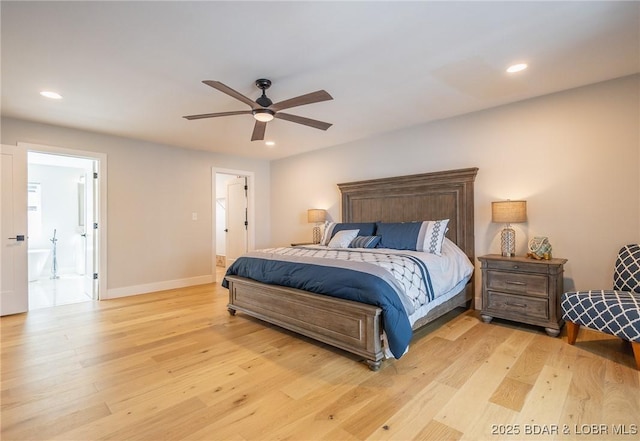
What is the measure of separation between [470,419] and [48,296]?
18.5 feet

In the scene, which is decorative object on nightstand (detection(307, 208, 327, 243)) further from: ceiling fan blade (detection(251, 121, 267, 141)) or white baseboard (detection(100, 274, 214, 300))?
ceiling fan blade (detection(251, 121, 267, 141))

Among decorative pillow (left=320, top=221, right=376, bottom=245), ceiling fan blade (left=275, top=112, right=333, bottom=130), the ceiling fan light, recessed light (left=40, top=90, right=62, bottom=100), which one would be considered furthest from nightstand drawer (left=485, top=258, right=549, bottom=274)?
recessed light (left=40, top=90, right=62, bottom=100)

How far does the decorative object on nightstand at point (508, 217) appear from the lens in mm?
3172

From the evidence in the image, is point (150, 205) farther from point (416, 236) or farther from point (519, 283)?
point (519, 283)

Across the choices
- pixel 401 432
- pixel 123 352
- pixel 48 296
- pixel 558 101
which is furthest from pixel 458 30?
pixel 48 296

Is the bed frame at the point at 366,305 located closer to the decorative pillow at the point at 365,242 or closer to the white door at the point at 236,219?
the decorative pillow at the point at 365,242

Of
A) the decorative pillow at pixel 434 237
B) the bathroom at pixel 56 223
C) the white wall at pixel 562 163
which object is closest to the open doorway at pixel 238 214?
the bathroom at pixel 56 223

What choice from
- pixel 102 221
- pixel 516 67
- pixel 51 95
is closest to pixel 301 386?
pixel 516 67

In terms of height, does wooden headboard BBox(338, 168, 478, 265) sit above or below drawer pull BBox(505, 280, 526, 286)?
above

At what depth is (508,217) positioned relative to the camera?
10.5 ft

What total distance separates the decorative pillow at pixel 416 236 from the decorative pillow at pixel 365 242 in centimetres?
7

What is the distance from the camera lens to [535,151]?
10.8 feet

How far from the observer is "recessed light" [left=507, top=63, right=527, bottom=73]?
102 inches

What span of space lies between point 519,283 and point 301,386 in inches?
92.0
